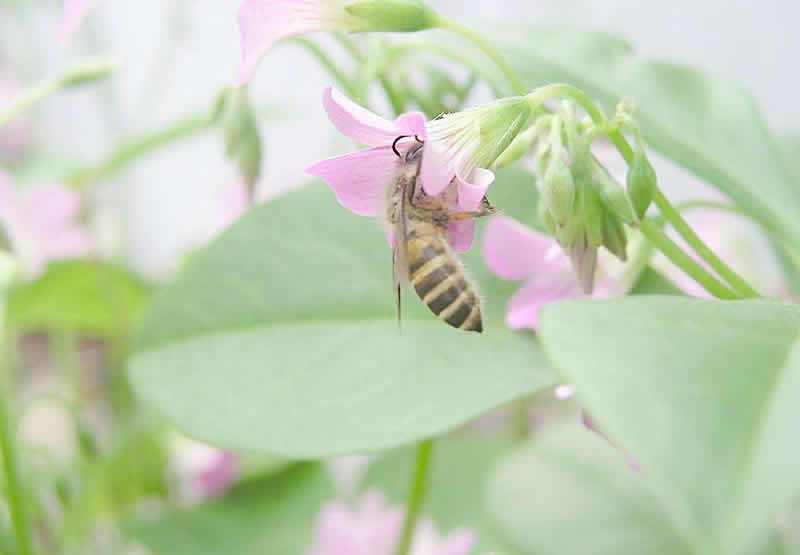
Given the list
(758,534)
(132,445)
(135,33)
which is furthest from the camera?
(135,33)

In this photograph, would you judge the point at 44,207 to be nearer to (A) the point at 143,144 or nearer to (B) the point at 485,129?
(A) the point at 143,144

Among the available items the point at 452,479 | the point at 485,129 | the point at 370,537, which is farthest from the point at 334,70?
the point at 452,479

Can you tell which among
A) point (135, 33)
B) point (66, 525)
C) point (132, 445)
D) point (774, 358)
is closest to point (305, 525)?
point (132, 445)

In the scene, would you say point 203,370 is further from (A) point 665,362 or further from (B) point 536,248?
(A) point 665,362

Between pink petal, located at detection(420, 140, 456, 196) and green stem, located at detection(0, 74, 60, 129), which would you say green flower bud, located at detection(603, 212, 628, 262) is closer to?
pink petal, located at detection(420, 140, 456, 196)

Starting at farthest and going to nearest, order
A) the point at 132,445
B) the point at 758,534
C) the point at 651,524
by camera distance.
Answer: the point at 132,445, the point at 651,524, the point at 758,534

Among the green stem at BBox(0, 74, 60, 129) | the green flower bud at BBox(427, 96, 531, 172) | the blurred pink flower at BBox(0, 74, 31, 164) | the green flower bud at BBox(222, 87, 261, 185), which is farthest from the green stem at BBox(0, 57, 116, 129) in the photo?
the blurred pink flower at BBox(0, 74, 31, 164)
